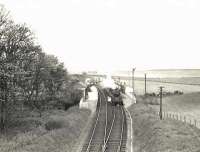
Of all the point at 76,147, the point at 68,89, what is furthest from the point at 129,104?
the point at 76,147

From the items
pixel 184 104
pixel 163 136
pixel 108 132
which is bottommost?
pixel 108 132

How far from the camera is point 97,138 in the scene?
155ft

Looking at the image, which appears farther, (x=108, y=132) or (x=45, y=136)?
(x=108, y=132)

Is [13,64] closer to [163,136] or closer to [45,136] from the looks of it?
[45,136]

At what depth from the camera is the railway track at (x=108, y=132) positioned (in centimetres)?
4259

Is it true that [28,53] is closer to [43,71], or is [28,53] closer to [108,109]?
[43,71]

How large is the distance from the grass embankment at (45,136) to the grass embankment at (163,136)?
851cm

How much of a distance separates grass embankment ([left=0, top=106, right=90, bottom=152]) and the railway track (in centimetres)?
221

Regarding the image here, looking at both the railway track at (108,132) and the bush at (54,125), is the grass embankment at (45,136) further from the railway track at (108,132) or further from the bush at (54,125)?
the railway track at (108,132)

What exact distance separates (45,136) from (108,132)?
441 inches

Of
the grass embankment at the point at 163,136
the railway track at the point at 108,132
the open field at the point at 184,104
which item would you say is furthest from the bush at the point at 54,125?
the open field at the point at 184,104

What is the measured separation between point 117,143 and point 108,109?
2752 centimetres

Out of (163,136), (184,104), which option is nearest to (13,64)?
(163,136)

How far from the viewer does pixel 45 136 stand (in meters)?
42.3
